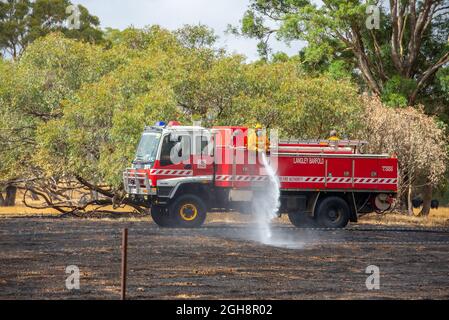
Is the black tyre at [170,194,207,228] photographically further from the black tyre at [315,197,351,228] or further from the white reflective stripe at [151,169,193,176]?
the black tyre at [315,197,351,228]

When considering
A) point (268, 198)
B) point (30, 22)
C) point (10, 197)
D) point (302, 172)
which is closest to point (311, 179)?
point (302, 172)

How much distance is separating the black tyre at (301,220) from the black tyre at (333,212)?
893 millimetres

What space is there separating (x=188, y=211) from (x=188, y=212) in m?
0.03

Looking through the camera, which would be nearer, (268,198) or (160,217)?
(268,198)

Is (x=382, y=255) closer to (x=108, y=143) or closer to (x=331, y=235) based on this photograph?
(x=331, y=235)

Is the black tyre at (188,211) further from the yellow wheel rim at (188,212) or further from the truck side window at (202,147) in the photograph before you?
the truck side window at (202,147)

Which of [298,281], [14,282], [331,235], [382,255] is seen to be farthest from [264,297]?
[331,235]

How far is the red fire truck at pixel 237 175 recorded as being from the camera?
82.0 ft

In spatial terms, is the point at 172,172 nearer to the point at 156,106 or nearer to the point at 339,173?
the point at 339,173

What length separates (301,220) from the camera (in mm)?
27391

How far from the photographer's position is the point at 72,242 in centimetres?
2111
